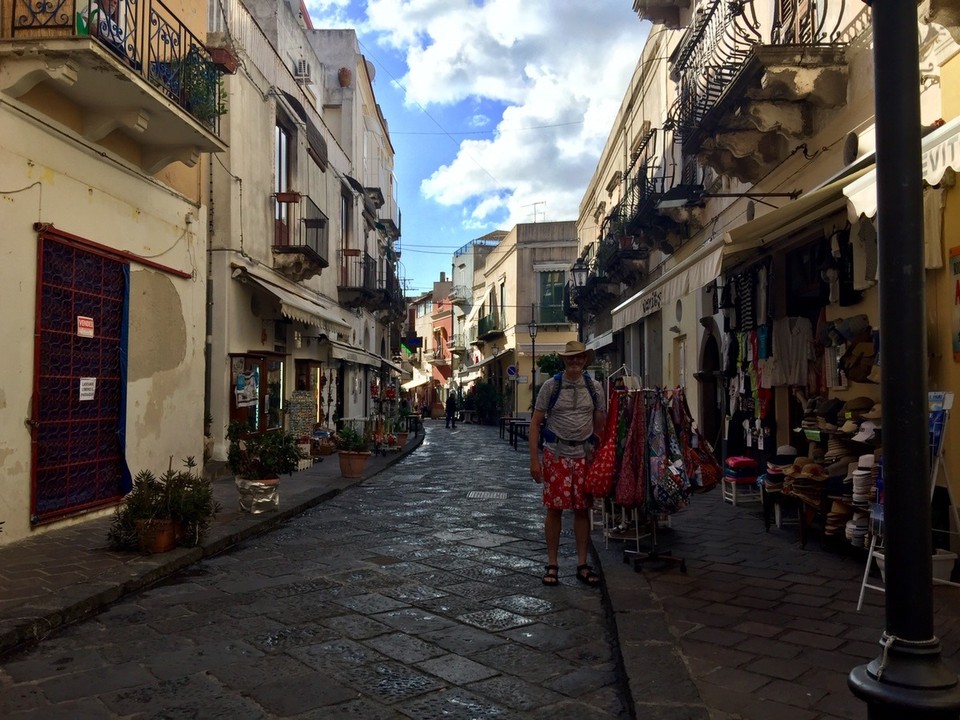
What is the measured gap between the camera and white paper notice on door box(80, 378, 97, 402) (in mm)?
7746

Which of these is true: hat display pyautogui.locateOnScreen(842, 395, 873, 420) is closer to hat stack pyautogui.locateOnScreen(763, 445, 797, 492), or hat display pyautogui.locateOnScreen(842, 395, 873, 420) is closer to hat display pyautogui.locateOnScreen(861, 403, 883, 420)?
hat display pyautogui.locateOnScreen(861, 403, 883, 420)

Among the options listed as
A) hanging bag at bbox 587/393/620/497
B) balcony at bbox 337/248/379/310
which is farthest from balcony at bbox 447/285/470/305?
hanging bag at bbox 587/393/620/497

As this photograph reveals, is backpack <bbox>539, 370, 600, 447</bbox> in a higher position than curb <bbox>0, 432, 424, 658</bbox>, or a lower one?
higher

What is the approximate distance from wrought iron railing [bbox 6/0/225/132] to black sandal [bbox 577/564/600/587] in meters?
6.02

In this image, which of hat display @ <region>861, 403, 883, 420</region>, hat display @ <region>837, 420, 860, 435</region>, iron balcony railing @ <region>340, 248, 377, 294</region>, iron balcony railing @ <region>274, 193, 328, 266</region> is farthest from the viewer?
iron balcony railing @ <region>340, 248, 377, 294</region>

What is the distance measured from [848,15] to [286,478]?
958 centimetres

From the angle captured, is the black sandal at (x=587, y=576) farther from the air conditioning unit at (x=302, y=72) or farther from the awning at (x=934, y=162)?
the air conditioning unit at (x=302, y=72)

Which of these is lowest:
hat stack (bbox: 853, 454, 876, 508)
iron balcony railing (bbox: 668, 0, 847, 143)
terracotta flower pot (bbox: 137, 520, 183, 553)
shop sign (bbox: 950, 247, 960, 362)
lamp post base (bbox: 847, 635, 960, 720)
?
terracotta flower pot (bbox: 137, 520, 183, 553)

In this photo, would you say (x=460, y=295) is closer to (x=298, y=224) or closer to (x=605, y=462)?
(x=298, y=224)

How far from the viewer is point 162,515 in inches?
247

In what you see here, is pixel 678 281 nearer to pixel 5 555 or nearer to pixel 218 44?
pixel 5 555

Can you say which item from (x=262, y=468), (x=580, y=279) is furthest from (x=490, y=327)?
(x=262, y=468)

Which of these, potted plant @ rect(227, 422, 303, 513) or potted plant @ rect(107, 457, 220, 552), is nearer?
potted plant @ rect(107, 457, 220, 552)

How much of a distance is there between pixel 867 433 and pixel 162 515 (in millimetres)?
5536
